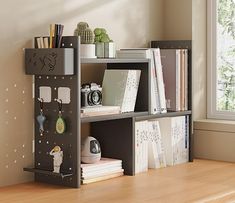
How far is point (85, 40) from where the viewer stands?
3.08 meters

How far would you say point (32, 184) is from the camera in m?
3.06

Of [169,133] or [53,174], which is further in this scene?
[169,133]

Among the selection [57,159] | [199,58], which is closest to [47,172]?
[57,159]

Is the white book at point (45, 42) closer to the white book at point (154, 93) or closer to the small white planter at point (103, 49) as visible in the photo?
the small white planter at point (103, 49)

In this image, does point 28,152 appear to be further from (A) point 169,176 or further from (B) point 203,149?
(B) point 203,149

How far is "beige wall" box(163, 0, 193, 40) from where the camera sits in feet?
12.5

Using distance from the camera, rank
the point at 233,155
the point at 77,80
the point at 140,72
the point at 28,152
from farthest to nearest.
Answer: the point at 233,155, the point at 140,72, the point at 28,152, the point at 77,80

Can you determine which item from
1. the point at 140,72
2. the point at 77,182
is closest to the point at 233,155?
the point at 140,72

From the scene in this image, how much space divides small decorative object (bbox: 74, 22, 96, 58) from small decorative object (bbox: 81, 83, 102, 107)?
17 cm

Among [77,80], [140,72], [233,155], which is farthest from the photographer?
[233,155]

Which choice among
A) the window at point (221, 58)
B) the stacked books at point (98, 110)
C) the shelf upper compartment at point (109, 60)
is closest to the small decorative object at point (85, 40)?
the shelf upper compartment at point (109, 60)

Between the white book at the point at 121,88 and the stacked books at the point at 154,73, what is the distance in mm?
114

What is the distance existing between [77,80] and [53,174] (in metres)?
Result: 0.48

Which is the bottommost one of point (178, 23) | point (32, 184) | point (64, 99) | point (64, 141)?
point (32, 184)
